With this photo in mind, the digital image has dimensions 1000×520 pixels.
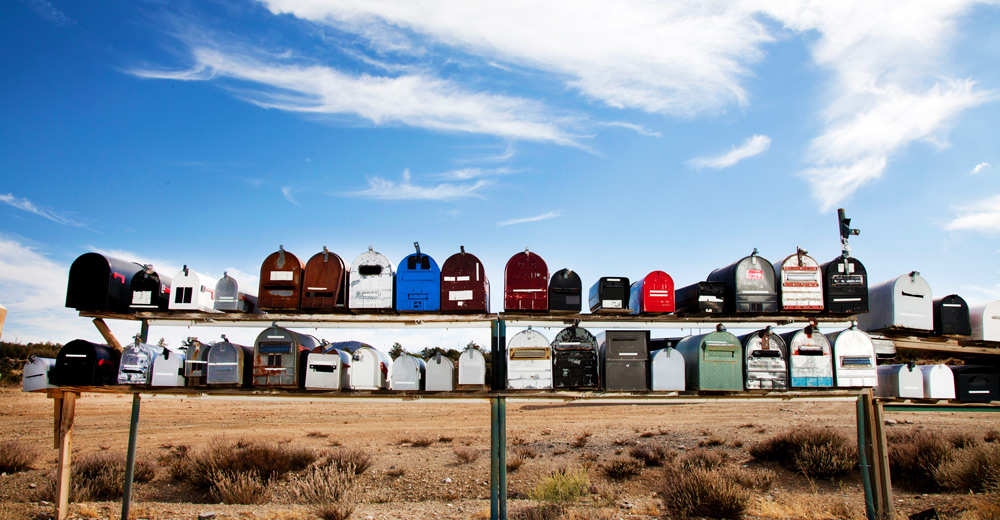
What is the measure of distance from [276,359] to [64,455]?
310 centimetres

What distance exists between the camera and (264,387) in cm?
738

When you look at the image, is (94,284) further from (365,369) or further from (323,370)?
(365,369)

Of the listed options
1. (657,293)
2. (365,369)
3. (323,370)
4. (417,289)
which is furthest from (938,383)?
(323,370)

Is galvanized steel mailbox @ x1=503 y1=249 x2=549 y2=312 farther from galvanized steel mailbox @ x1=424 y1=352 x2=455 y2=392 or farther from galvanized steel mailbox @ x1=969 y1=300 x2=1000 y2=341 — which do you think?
galvanized steel mailbox @ x1=969 y1=300 x2=1000 y2=341

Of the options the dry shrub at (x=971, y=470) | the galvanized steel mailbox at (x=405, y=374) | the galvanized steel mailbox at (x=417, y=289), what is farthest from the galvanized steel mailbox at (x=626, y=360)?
the dry shrub at (x=971, y=470)

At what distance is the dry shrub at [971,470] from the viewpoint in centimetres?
980

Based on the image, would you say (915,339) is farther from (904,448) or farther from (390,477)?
(390,477)

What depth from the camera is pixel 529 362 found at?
7309 mm

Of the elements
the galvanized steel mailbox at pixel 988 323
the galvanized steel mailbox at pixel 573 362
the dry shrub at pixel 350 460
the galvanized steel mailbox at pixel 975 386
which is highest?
the galvanized steel mailbox at pixel 988 323

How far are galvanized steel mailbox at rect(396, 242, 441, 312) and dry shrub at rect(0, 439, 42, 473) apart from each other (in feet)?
33.0

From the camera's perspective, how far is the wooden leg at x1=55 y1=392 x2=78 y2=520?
24.7 ft

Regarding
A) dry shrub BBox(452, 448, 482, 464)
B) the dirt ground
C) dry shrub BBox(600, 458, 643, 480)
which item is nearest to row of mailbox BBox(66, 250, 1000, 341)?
the dirt ground

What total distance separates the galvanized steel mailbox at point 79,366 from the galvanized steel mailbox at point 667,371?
6.98m

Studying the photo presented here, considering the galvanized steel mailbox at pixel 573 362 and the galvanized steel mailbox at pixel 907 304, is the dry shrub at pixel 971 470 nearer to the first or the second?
the galvanized steel mailbox at pixel 907 304
